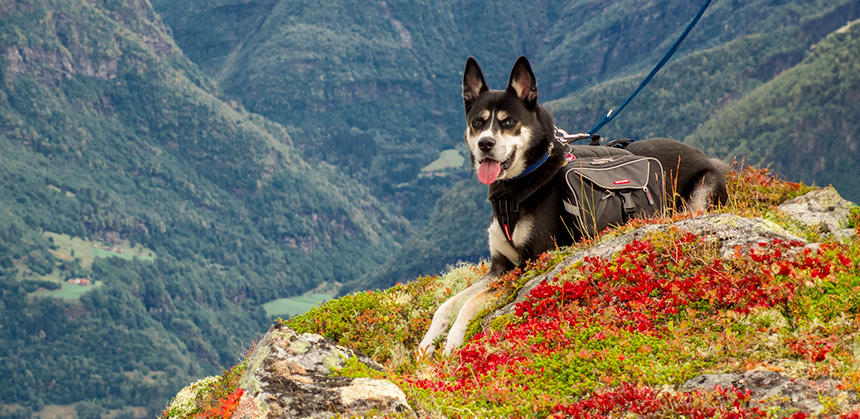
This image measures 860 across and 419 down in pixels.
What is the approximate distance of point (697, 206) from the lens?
10.8 meters

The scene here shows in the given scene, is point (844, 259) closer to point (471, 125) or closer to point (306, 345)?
point (471, 125)

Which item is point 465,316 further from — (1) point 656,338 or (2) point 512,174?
(1) point 656,338

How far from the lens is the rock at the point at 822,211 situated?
9.20 metres

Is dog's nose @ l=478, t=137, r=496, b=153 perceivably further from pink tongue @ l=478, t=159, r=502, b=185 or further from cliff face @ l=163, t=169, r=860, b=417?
cliff face @ l=163, t=169, r=860, b=417

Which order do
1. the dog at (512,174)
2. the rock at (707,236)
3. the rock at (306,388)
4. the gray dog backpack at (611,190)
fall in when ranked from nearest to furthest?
the rock at (306,388), the rock at (707,236), the dog at (512,174), the gray dog backpack at (611,190)

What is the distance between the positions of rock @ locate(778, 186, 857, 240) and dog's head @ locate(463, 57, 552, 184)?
11.4ft

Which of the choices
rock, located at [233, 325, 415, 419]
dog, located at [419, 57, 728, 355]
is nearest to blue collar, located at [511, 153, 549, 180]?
dog, located at [419, 57, 728, 355]

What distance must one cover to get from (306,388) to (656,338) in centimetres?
320

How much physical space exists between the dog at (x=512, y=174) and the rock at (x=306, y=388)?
1516 mm

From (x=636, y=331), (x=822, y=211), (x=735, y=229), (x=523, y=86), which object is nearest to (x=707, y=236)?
(x=735, y=229)

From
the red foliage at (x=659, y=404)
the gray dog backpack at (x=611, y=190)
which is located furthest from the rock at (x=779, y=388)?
the gray dog backpack at (x=611, y=190)

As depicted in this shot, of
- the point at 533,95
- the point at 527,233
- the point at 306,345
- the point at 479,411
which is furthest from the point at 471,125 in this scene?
the point at 479,411

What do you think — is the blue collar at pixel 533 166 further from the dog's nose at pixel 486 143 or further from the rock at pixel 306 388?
the rock at pixel 306 388

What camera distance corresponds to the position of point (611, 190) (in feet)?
32.0
